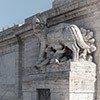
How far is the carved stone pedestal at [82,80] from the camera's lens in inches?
338

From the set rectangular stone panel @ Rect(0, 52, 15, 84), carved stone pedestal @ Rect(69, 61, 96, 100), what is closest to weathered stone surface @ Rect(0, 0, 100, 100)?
carved stone pedestal @ Rect(69, 61, 96, 100)

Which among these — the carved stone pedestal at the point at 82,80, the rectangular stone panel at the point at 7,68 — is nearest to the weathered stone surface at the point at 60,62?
the carved stone pedestal at the point at 82,80

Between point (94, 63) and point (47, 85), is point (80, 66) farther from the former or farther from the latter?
point (47, 85)

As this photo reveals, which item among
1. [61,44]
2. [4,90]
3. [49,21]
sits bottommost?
[4,90]

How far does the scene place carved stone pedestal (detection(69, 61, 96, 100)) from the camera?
858cm

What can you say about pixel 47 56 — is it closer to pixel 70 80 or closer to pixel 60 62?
pixel 60 62

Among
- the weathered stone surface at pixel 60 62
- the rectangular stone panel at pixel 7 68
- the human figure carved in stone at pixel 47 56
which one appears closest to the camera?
the weathered stone surface at pixel 60 62

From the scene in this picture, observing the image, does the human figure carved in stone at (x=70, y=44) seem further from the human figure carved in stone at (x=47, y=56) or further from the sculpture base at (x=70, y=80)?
the sculpture base at (x=70, y=80)

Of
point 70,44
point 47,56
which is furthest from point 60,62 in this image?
point 47,56

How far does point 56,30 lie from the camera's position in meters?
9.76

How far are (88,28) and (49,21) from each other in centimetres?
213

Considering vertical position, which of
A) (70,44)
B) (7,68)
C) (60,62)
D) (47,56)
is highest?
(70,44)

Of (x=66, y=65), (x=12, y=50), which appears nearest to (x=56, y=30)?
(x=66, y=65)

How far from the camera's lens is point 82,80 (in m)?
8.71
